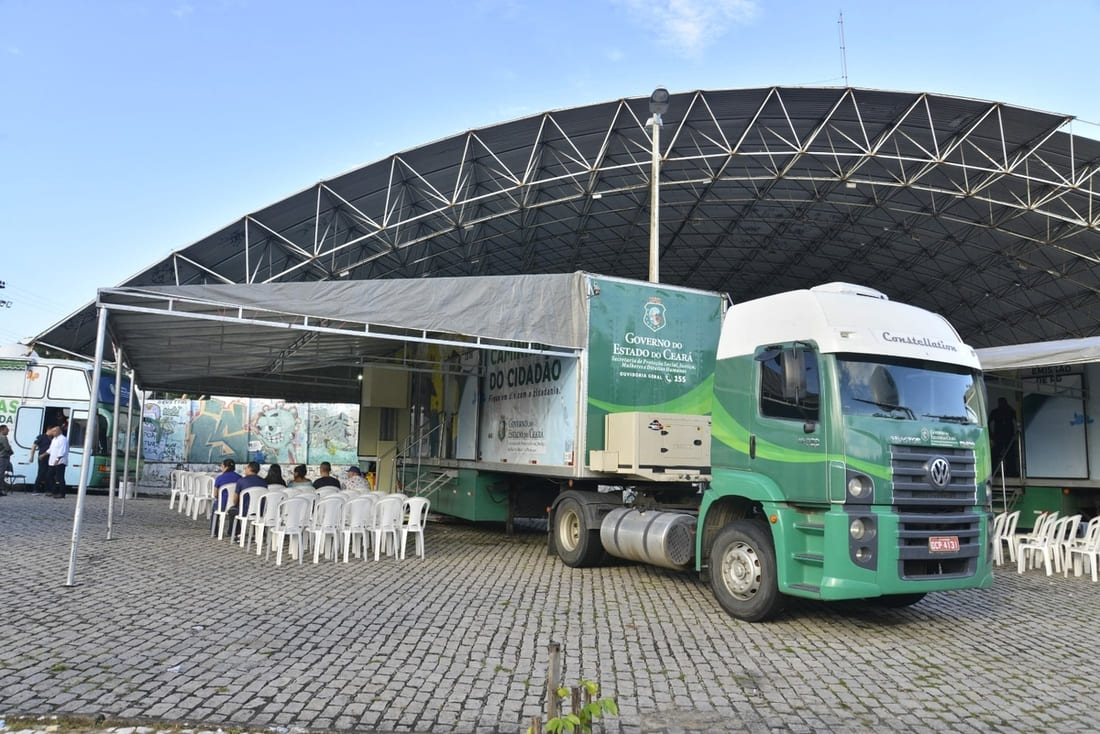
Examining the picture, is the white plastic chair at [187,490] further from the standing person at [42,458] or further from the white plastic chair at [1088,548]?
the white plastic chair at [1088,548]

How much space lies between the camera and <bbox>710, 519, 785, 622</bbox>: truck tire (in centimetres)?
636

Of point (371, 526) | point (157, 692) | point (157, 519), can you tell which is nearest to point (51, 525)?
point (157, 519)

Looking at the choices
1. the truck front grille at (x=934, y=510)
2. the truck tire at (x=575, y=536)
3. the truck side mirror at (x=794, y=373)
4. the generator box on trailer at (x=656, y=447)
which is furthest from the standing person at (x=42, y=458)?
the truck front grille at (x=934, y=510)

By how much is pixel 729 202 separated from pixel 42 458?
63.2 feet

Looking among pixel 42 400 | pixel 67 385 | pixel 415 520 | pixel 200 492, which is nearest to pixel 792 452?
pixel 415 520

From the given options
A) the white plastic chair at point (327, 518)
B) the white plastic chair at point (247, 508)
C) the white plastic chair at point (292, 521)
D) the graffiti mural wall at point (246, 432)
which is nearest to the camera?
the white plastic chair at point (292, 521)

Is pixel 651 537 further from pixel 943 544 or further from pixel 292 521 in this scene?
pixel 292 521

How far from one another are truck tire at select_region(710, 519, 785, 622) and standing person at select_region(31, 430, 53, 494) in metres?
16.8

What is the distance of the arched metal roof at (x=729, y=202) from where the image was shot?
714 inches

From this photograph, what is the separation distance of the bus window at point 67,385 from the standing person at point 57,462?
1.30 meters

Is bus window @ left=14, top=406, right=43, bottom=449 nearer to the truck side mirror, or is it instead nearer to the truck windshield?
the truck side mirror

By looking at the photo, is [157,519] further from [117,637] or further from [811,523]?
[811,523]

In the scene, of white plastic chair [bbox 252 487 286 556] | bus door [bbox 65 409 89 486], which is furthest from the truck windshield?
bus door [bbox 65 409 89 486]

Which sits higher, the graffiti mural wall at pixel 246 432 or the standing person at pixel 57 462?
the graffiti mural wall at pixel 246 432
